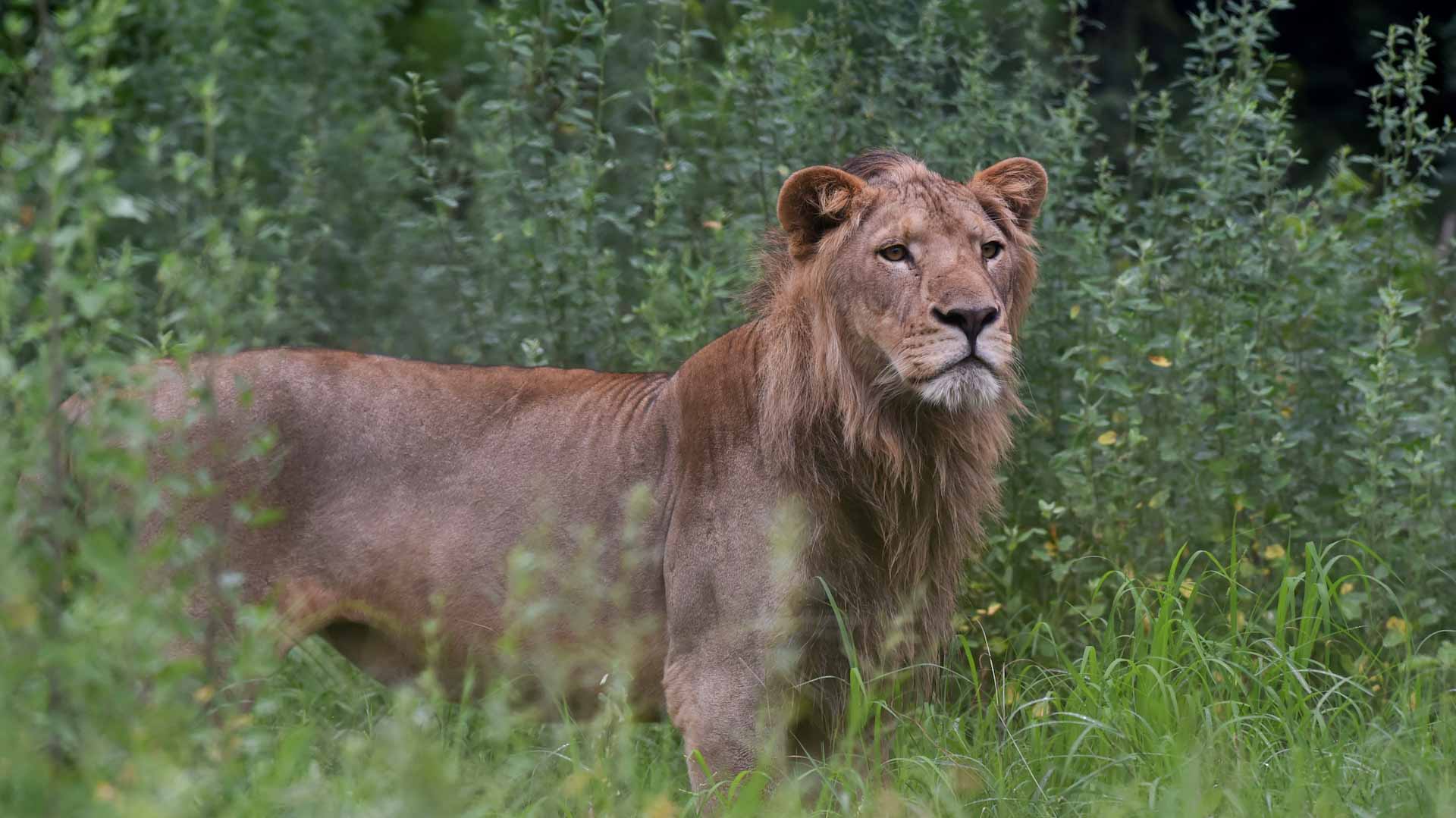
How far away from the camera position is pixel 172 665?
2.22m

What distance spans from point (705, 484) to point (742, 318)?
60.5 inches

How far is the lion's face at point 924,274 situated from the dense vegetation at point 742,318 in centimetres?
74

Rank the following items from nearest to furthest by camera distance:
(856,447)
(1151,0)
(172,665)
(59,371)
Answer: (172,665)
(59,371)
(856,447)
(1151,0)

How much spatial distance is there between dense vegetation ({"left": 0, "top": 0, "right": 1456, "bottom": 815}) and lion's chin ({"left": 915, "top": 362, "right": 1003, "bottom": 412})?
0.69 meters

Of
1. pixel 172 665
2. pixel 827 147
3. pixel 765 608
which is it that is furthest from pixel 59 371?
pixel 827 147

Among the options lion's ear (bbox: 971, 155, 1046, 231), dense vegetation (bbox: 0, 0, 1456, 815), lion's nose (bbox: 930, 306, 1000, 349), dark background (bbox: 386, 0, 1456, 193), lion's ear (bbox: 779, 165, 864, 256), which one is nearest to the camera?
dense vegetation (bbox: 0, 0, 1456, 815)

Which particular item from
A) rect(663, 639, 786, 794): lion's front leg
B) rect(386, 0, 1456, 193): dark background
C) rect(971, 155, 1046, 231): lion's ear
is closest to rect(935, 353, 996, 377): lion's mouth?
rect(971, 155, 1046, 231): lion's ear

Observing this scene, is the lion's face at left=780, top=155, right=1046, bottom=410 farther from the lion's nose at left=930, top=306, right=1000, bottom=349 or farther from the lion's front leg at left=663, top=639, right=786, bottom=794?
the lion's front leg at left=663, top=639, right=786, bottom=794

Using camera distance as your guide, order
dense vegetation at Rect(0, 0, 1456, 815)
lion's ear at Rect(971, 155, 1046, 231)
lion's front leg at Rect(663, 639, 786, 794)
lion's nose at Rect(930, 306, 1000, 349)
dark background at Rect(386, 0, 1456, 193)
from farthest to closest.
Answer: dark background at Rect(386, 0, 1456, 193) < lion's ear at Rect(971, 155, 1046, 231) < lion's front leg at Rect(663, 639, 786, 794) < lion's nose at Rect(930, 306, 1000, 349) < dense vegetation at Rect(0, 0, 1456, 815)

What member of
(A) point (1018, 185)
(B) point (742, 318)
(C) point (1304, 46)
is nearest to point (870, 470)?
(A) point (1018, 185)

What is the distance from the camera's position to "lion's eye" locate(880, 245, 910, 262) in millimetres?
3602

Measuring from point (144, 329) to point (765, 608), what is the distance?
3603 mm

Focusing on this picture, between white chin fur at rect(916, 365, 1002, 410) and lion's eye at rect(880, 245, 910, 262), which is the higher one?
lion's eye at rect(880, 245, 910, 262)

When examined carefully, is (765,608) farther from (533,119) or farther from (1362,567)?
(533,119)
